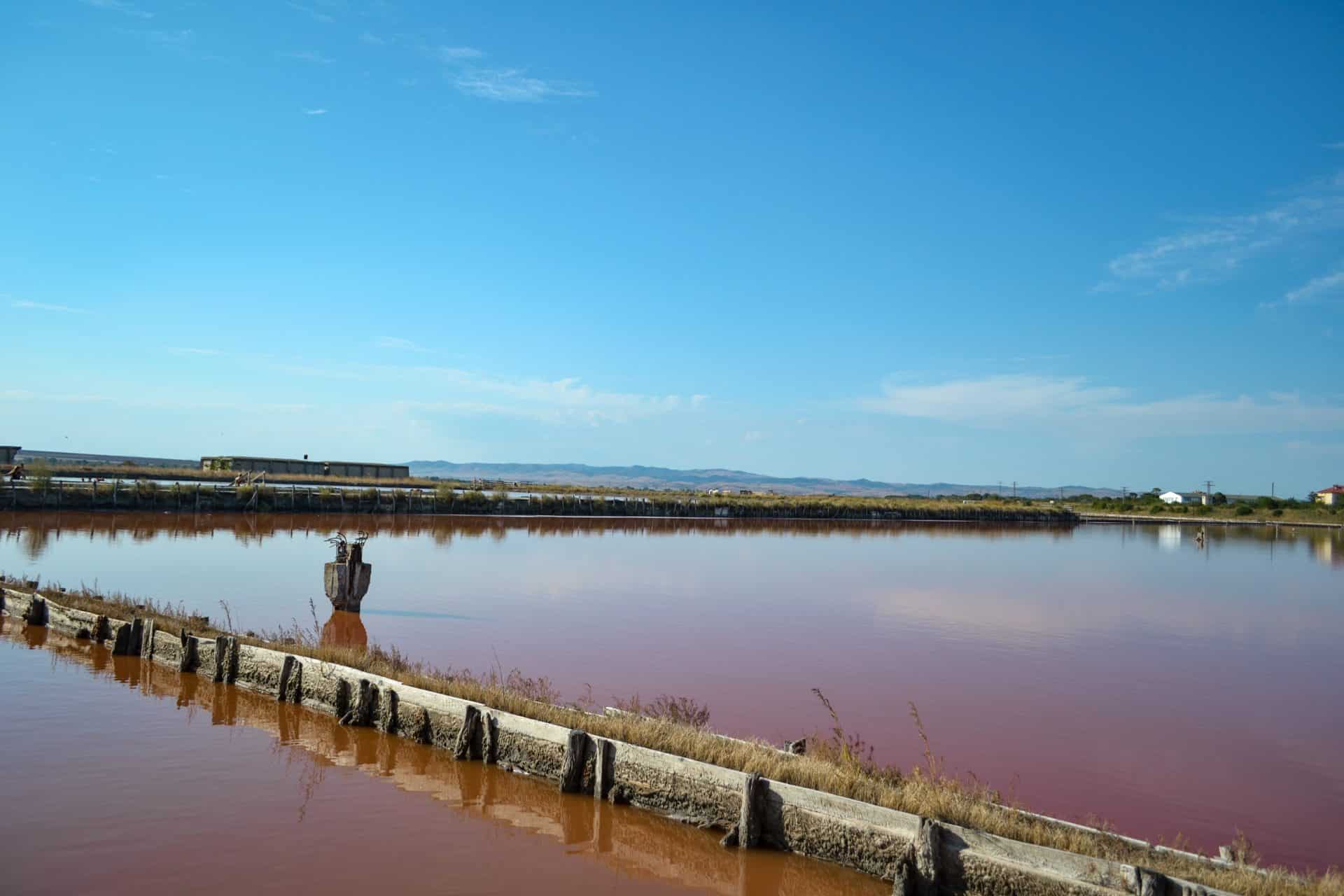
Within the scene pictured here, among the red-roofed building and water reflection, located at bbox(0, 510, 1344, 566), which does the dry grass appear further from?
the red-roofed building

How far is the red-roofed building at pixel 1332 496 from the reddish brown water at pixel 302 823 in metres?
107

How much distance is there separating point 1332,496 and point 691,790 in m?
113

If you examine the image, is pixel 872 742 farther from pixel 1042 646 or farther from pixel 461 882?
pixel 1042 646

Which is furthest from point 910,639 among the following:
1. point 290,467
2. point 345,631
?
point 290,467

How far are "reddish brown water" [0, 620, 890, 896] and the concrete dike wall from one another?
0.35 ft

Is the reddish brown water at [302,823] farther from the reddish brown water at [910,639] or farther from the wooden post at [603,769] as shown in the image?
the reddish brown water at [910,639]

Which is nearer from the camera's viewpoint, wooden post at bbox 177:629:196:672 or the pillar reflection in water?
wooden post at bbox 177:629:196:672

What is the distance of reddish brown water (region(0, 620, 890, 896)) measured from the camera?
499 cm

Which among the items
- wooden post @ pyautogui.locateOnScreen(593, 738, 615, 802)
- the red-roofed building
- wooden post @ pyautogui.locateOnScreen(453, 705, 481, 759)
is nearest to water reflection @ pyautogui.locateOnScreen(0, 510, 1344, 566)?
wooden post @ pyautogui.locateOnScreen(453, 705, 481, 759)

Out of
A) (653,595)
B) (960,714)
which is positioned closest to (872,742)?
(960,714)

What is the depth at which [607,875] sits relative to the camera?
5.28 m

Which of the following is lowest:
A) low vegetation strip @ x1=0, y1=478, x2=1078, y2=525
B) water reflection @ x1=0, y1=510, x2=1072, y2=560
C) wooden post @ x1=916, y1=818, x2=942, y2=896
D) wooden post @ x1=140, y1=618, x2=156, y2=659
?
wooden post @ x1=916, y1=818, x2=942, y2=896

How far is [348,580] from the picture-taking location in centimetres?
1187

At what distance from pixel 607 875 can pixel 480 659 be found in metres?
4.93
